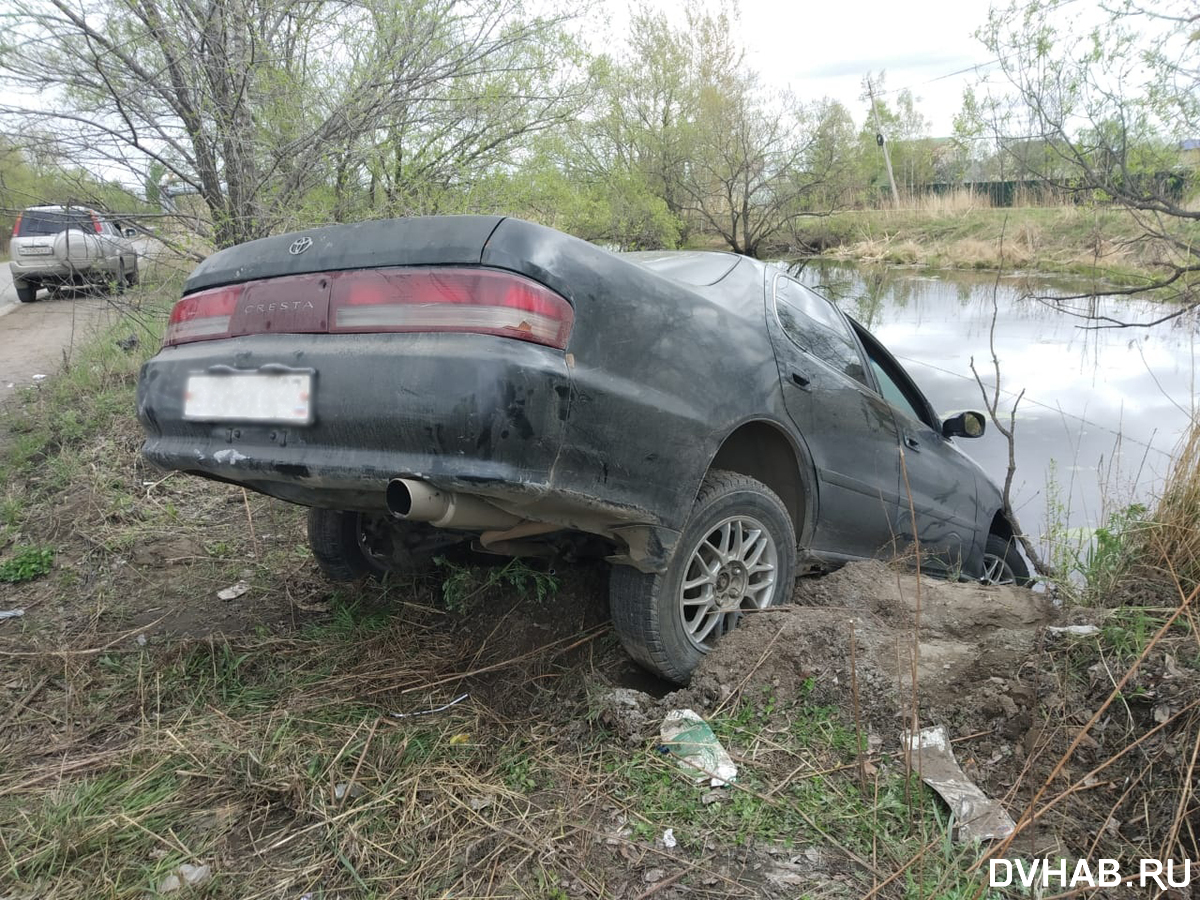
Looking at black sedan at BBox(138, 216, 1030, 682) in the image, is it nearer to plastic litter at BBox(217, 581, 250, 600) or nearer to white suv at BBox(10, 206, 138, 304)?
plastic litter at BBox(217, 581, 250, 600)

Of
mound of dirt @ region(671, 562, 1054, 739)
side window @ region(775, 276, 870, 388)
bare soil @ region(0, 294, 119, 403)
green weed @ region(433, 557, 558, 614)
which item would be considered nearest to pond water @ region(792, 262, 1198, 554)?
side window @ region(775, 276, 870, 388)

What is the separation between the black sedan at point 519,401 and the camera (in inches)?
82.1

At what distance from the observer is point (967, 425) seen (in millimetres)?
4324

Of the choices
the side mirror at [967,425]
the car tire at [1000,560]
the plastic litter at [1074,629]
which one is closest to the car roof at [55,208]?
the side mirror at [967,425]

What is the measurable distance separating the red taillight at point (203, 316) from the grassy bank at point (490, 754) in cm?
118

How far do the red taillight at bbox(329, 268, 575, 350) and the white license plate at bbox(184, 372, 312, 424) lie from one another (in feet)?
0.71

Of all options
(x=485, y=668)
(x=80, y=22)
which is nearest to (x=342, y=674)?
(x=485, y=668)

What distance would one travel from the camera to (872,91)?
96.6 ft

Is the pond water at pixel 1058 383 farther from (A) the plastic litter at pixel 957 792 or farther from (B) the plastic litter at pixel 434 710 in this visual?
(B) the plastic litter at pixel 434 710

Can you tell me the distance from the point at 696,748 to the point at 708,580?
0.60m

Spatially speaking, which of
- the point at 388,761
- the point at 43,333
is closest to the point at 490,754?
the point at 388,761

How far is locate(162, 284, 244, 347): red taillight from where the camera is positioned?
2.56 m

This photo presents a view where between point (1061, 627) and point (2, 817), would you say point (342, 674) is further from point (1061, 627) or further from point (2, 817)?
point (1061, 627)

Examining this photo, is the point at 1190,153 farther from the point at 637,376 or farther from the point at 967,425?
the point at 637,376
